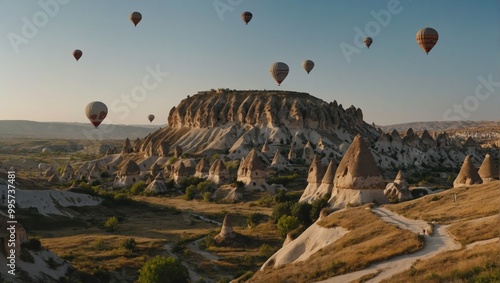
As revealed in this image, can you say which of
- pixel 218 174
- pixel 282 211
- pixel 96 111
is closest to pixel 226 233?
pixel 282 211

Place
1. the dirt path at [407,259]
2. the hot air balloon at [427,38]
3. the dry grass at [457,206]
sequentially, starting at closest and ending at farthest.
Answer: the dirt path at [407,259] → the dry grass at [457,206] → the hot air balloon at [427,38]

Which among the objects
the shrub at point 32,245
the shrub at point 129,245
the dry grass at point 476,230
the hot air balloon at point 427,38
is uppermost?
the hot air balloon at point 427,38

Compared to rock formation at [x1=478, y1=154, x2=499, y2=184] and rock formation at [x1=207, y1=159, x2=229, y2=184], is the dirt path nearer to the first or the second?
rock formation at [x1=478, y1=154, x2=499, y2=184]

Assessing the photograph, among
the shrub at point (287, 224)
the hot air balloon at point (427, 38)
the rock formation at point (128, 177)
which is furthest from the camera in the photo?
the rock formation at point (128, 177)

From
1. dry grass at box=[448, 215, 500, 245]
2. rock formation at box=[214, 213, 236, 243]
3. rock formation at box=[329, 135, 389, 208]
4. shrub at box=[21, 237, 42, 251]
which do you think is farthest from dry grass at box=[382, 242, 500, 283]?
shrub at box=[21, 237, 42, 251]

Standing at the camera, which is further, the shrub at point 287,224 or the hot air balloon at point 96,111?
the hot air balloon at point 96,111

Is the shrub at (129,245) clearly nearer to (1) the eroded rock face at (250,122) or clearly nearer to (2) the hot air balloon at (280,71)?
(2) the hot air balloon at (280,71)

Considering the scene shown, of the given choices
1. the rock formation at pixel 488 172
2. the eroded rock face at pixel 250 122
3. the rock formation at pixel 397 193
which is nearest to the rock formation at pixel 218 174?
the eroded rock face at pixel 250 122

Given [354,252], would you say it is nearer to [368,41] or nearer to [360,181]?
[360,181]
